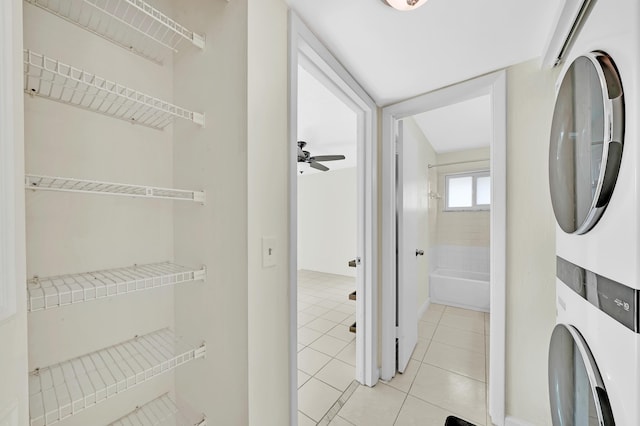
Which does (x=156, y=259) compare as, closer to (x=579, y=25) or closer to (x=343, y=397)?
(x=343, y=397)

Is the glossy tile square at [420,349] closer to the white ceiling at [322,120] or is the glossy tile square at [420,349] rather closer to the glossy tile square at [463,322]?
the glossy tile square at [463,322]

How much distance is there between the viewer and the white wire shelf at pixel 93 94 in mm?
662

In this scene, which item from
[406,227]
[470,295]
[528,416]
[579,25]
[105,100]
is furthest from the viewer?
[470,295]

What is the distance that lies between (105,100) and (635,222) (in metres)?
1.49

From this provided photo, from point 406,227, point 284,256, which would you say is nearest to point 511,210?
point 406,227

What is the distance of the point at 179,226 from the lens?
1.03 meters

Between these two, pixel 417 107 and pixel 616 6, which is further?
pixel 417 107

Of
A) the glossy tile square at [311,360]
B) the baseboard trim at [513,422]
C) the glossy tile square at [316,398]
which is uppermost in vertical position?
the baseboard trim at [513,422]

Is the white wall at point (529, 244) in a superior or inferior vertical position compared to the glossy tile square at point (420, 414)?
superior

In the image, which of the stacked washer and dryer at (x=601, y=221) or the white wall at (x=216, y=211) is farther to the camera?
the white wall at (x=216, y=211)

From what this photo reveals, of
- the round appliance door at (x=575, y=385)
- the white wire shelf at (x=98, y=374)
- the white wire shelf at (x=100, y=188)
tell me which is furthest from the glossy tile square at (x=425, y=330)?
the white wire shelf at (x=100, y=188)

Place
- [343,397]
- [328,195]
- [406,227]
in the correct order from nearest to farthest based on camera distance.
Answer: [343,397]
[406,227]
[328,195]

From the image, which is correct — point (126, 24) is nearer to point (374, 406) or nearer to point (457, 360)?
point (374, 406)

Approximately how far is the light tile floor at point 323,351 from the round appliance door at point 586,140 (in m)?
1.71
